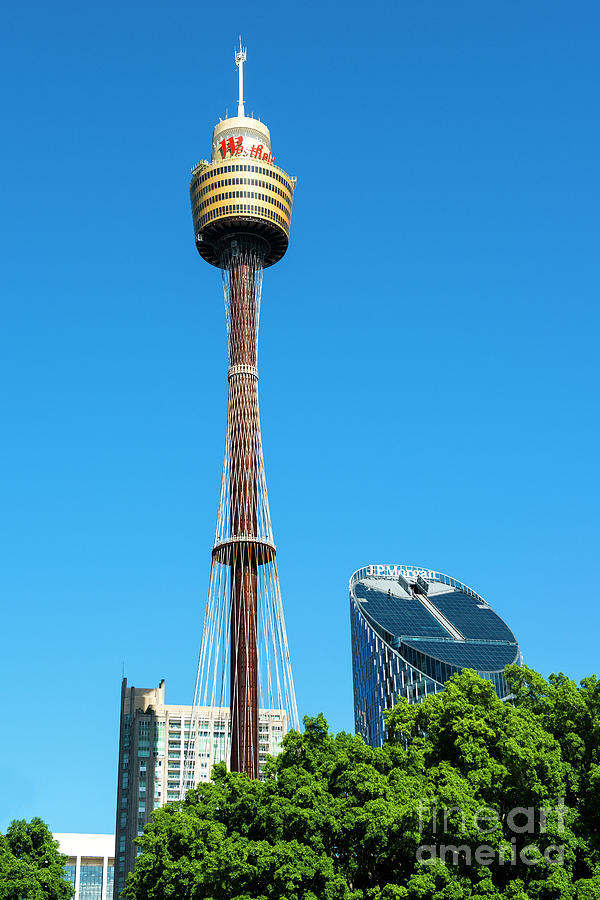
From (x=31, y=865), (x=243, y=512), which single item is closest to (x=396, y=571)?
(x=243, y=512)

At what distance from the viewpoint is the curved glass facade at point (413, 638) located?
16612 centimetres

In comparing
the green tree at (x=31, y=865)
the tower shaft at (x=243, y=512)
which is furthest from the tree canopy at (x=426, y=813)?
the tower shaft at (x=243, y=512)

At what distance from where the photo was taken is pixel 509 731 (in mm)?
61781

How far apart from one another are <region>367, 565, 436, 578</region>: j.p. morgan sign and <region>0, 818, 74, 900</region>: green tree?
114343 mm

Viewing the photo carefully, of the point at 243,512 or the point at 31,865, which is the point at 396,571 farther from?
the point at 31,865

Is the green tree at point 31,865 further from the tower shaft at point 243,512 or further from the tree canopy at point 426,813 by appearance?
the tower shaft at point 243,512

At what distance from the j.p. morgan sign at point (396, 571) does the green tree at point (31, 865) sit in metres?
114

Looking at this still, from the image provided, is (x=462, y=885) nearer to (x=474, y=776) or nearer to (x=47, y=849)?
(x=474, y=776)

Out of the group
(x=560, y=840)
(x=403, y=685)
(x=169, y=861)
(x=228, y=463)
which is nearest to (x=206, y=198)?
(x=228, y=463)

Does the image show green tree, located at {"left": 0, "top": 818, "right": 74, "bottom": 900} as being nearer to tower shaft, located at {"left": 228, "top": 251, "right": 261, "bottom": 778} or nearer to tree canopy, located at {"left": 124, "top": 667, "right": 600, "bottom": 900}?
tree canopy, located at {"left": 124, "top": 667, "right": 600, "bottom": 900}

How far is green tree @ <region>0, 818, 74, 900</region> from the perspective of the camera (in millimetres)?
77500

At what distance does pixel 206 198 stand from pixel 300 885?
95.6 m

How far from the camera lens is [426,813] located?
58.9m

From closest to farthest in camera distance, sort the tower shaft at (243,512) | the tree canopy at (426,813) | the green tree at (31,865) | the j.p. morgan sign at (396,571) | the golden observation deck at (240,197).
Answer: the tree canopy at (426,813) → the green tree at (31,865) → the tower shaft at (243,512) → the golden observation deck at (240,197) → the j.p. morgan sign at (396,571)
